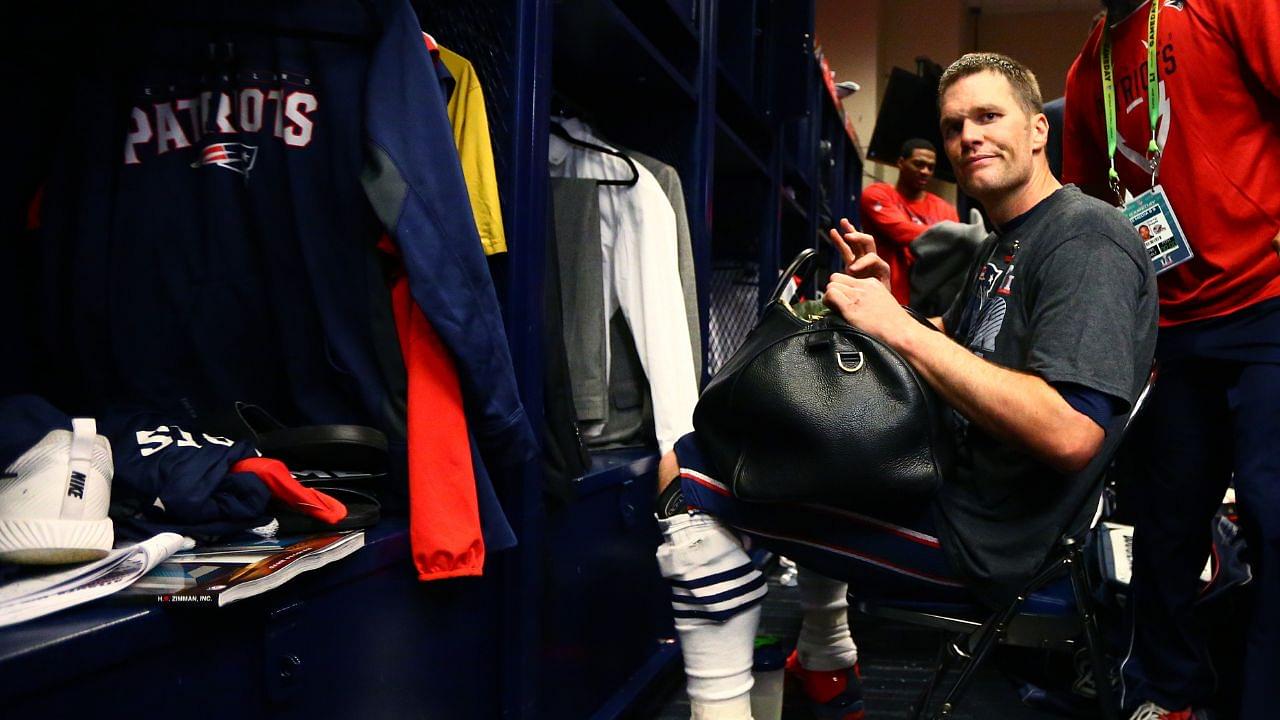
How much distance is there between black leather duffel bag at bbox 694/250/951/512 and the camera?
3.44 ft

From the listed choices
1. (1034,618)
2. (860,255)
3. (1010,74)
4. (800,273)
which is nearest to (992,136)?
(1010,74)

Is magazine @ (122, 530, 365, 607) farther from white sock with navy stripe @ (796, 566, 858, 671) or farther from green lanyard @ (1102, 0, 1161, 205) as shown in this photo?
green lanyard @ (1102, 0, 1161, 205)

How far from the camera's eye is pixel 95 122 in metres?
1.18

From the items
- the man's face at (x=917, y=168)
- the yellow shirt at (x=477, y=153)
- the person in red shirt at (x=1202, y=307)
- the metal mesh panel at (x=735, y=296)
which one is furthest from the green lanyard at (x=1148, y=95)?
the man's face at (x=917, y=168)

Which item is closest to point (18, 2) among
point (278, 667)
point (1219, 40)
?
point (278, 667)

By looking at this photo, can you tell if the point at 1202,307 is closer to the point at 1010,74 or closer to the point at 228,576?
the point at 1010,74

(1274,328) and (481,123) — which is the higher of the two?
(481,123)

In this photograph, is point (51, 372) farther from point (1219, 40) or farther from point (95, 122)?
point (1219, 40)

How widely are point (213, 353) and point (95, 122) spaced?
355 millimetres

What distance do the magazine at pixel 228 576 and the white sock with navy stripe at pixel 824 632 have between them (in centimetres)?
96

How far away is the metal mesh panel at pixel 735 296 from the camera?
321 centimetres

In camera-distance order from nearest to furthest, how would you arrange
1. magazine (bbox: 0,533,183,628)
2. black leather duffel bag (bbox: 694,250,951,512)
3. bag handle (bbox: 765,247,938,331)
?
magazine (bbox: 0,533,183,628) → black leather duffel bag (bbox: 694,250,951,512) → bag handle (bbox: 765,247,938,331)

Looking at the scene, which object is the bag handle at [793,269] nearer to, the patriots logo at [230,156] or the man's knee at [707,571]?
the man's knee at [707,571]

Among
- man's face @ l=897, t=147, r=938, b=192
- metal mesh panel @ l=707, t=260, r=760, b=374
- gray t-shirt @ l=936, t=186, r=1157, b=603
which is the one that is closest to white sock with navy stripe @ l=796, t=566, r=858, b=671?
gray t-shirt @ l=936, t=186, r=1157, b=603
